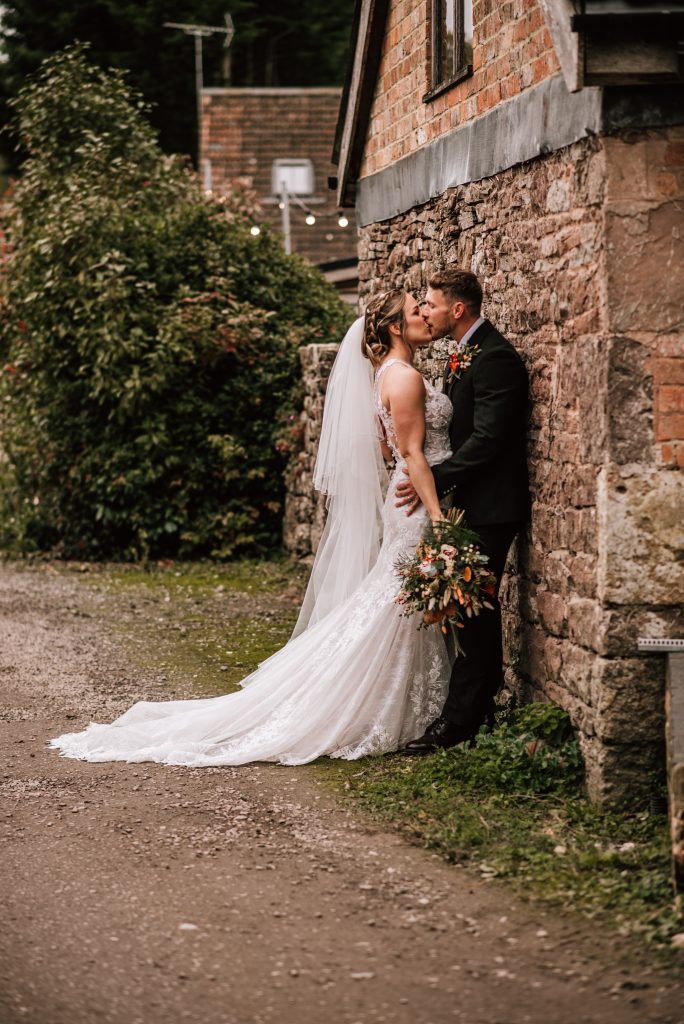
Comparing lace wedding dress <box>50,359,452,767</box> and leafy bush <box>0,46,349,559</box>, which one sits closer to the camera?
lace wedding dress <box>50,359,452,767</box>

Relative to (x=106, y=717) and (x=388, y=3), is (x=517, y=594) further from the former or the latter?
(x=388, y=3)

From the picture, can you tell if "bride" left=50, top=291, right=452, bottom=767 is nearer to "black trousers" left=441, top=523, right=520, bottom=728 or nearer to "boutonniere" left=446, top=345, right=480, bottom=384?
"boutonniere" left=446, top=345, right=480, bottom=384

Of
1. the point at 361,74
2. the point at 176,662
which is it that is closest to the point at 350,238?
the point at 361,74

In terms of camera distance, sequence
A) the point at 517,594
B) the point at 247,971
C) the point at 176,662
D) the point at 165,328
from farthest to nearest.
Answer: the point at 165,328
the point at 176,662
the point at 517,594
the point at 247,971

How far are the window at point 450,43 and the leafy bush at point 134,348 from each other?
17.6ft

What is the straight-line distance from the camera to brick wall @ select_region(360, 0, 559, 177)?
21.2ft

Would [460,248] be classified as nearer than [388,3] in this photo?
Yes

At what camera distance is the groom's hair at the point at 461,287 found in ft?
21.5

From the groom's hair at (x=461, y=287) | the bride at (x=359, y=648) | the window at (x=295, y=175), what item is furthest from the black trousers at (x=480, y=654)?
the window at (x=295, y=175)

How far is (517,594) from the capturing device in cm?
671

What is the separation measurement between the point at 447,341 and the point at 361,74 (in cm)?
291

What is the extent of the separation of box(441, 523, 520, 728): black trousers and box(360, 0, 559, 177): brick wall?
2.25 m

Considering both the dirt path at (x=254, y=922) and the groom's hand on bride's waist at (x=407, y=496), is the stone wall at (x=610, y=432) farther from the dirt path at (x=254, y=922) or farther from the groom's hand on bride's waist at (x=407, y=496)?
the dirt path at (x=254, y=922)

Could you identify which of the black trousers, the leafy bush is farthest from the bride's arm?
the leafy bush
